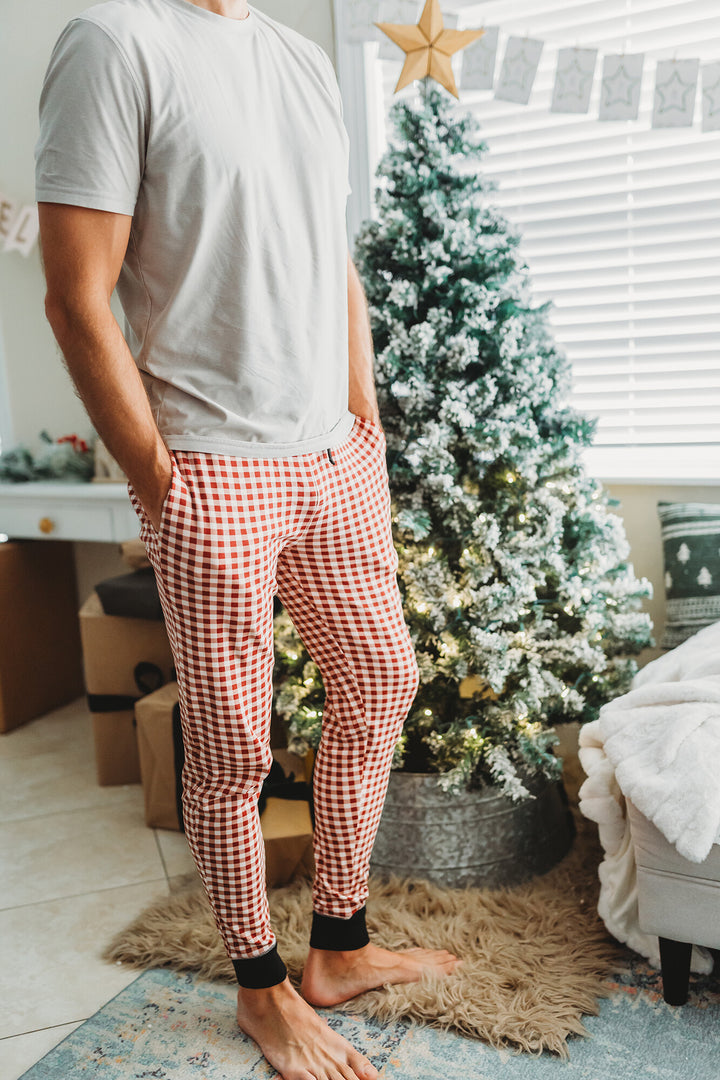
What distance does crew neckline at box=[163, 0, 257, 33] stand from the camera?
1.19 metres

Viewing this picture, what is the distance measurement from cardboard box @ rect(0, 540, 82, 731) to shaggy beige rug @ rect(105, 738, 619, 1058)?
119 cm

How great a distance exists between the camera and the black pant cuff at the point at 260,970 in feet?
4.45

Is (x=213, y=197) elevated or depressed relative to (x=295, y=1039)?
elevated

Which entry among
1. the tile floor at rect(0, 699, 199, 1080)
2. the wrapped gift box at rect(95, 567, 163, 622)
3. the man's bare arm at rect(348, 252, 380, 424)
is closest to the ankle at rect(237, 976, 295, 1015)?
the tile floor at rect(0, 699, 199, 1080)

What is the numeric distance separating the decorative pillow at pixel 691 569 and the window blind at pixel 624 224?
0.16m

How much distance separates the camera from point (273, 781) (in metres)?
1.89

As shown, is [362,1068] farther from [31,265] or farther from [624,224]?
[31,265]

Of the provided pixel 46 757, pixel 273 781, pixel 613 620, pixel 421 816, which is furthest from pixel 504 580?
pixel 46 757

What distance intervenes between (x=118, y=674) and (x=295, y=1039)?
1195 millimetres

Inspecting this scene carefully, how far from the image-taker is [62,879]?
1944 millimetres

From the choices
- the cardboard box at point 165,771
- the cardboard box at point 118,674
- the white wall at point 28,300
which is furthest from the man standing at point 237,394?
the white wall at point 28,300

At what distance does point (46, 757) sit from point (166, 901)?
0.93 metres

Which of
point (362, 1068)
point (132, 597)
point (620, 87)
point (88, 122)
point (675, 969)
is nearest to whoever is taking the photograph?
point (88, 122)

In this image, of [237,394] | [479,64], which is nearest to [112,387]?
[237,394]
